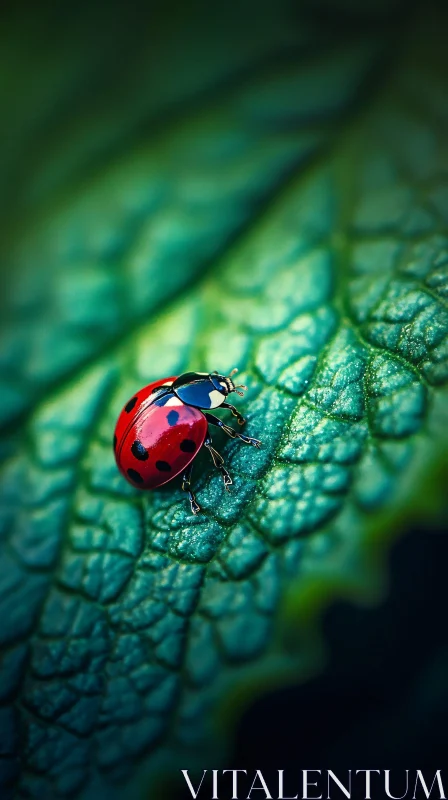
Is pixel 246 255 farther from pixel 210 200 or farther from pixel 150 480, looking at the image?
pixel 150 480

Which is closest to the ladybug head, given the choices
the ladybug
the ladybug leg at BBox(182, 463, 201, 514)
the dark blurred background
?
the ladybug

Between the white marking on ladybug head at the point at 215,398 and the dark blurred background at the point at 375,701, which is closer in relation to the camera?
the dark blurred background at the point at 375,701

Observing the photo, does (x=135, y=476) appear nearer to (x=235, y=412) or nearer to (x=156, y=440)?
(x=156, y=440)

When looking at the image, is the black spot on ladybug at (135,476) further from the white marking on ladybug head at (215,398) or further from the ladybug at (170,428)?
the white marking on ladybug head at (215,398)

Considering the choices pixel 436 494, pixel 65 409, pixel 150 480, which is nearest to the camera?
pixel 436 494

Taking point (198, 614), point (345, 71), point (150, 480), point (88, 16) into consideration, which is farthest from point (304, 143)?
point (198, 614)

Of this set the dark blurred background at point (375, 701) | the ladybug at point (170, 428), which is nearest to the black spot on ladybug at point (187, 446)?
the ladybug at point (170, 428)
